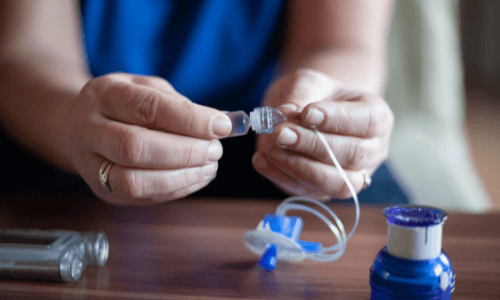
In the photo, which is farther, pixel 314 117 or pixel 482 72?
pixel 482 72

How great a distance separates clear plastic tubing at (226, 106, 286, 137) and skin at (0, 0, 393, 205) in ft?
0.06

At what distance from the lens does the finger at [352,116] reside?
1.78ft

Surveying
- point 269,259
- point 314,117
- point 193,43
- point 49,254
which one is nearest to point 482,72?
point 193,43

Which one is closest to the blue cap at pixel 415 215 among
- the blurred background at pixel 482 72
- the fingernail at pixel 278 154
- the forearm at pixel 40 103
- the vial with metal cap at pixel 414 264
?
the vial with metal cap at pixel 414 264

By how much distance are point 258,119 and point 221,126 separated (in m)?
0.06

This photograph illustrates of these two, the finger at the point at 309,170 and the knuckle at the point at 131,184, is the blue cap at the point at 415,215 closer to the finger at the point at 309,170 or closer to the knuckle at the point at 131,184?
the finger at the point at 309,170

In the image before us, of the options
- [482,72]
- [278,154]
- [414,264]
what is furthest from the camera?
[482,72]

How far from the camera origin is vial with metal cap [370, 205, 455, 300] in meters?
0.38

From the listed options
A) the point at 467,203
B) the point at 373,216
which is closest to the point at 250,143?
the point at 373,216

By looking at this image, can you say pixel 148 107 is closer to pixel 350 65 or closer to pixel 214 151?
pixel 214 151

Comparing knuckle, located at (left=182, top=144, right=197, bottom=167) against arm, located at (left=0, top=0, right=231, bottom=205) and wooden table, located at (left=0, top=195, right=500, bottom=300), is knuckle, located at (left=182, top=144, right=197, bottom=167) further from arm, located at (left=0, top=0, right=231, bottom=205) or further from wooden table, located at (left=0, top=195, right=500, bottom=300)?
wooden table, located at (left=0, top=195, right=500, bottom=300)

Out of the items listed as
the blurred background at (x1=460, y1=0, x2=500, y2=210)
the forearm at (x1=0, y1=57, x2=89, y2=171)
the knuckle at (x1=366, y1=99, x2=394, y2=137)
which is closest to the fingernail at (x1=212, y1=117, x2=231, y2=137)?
the knuckle at (x1=366, y1=99, x2=394, y2=137)

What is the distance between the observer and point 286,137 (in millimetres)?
554

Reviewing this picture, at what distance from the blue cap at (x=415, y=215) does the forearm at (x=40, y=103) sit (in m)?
0.56
